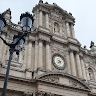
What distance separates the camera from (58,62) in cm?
1429

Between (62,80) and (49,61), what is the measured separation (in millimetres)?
2401

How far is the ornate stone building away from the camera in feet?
35.1

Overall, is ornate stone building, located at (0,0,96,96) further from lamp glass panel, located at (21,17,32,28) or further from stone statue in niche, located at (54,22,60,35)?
lamp glass panel, located at (21,17,32,28)

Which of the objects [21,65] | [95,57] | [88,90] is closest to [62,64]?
[88,90]

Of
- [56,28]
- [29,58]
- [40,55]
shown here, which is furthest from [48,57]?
[56,28]

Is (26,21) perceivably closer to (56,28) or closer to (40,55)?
(40,55)

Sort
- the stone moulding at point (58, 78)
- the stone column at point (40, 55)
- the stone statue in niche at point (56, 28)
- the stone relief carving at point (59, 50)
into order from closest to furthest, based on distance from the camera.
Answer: the stone moulding at point (58, 78)
the stone column at point (40, 55)
the stone relief carving at point (59, 50)
the stone statue in niche at point (56, 28)

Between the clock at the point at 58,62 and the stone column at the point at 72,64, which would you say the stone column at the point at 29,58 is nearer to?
the clock at the point at 58,62

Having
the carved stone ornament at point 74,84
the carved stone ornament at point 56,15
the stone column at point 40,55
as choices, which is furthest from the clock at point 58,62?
the carved stone ornament at point 56,15

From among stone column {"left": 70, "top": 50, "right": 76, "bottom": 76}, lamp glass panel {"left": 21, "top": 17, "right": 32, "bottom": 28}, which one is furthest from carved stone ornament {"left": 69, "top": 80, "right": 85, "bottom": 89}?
lamp glass panel {"left": 21, "top": 17, "right": 32, "bottom": 28}

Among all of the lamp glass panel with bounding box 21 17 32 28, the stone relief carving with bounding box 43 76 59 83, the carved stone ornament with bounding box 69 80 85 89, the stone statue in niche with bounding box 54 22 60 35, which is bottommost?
the carved stone ornament with bounding box 69 80 85 89

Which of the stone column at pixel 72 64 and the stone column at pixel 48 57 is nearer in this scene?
the stone column at pixel 48 57

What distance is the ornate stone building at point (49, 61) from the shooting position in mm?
10697

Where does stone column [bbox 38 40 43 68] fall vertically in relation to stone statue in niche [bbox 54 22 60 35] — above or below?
below
